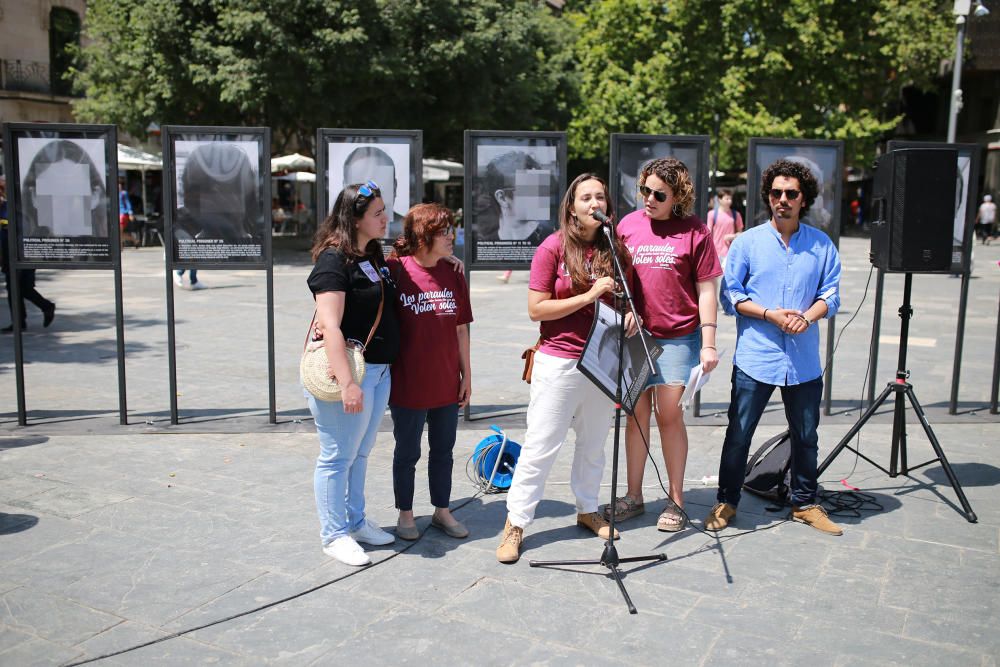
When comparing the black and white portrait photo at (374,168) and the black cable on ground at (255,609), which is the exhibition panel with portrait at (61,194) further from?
the black cable on ground at (255,609)

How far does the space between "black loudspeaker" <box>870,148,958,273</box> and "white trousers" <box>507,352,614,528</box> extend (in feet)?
7.38

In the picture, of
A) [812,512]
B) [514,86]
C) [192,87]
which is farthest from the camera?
[514,86]

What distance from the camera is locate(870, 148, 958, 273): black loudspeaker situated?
17.5ft

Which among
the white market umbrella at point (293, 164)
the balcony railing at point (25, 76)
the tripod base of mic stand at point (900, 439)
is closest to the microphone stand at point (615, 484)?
the tripod base of mic stand at point (900, 439)

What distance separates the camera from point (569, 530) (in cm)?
481

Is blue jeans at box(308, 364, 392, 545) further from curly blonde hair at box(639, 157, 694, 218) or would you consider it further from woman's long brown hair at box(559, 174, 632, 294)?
curly blonde hair at box(639, 157, 694, 218)

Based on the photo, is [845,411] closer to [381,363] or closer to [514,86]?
[381,363]

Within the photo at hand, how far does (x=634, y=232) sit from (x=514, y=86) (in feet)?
65.6

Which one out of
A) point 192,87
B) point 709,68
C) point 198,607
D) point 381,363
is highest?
point 709,68

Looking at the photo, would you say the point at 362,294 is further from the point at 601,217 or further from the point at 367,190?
the point at 601,217

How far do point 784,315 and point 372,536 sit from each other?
7.85ft

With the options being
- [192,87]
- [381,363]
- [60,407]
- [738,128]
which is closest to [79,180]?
[60,407]

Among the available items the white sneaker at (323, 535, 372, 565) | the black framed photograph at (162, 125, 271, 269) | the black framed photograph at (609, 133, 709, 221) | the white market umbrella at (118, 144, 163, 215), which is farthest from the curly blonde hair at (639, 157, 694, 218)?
the white market umbrella at (118, 144, 163, 215)

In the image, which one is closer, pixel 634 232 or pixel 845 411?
pixel 634 232
